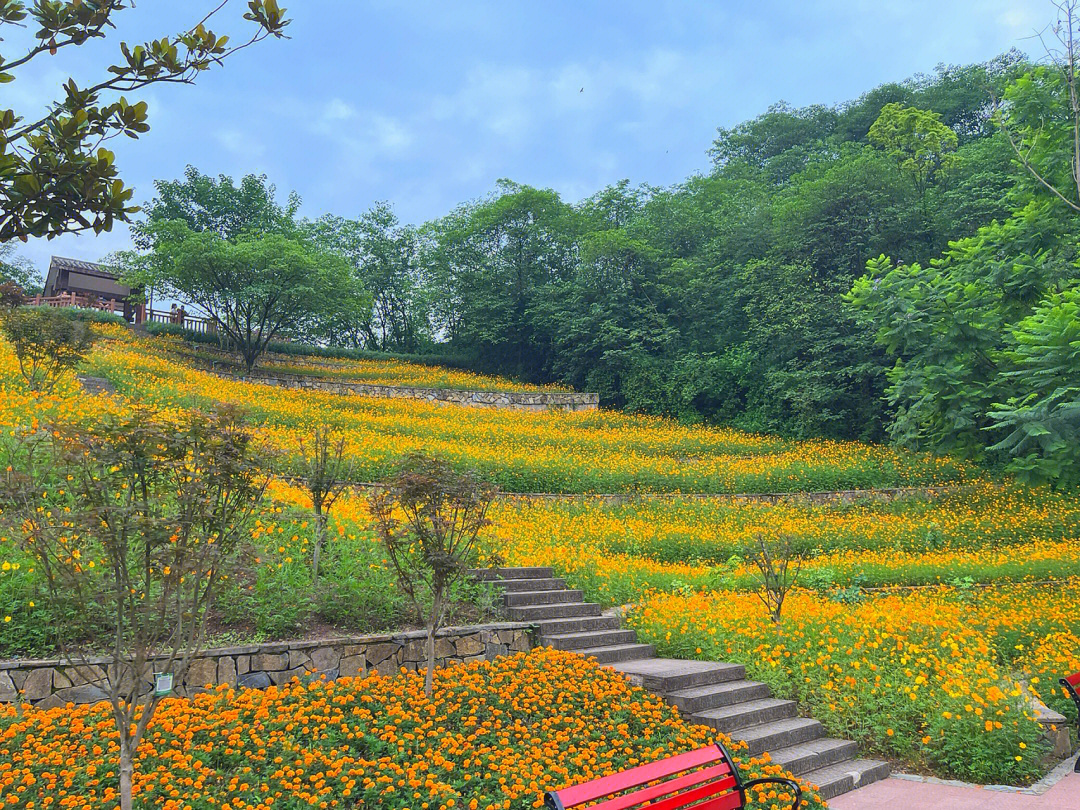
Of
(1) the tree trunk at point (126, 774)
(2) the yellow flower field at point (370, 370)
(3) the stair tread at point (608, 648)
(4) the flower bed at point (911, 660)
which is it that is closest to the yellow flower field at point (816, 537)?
(3) the stair tread at point (608, 648)

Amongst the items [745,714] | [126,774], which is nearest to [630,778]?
[126,774]

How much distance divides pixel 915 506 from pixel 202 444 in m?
18.2

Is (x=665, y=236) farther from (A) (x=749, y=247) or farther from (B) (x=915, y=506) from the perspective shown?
(B) (x=915, y=506)

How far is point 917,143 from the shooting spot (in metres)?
29.4

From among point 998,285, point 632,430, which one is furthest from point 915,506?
point 632,430

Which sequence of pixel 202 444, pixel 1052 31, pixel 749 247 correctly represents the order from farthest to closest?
pixel 749 247 → pixel 1052 31 → pixel 202 444

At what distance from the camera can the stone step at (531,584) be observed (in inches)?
364

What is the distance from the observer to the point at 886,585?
11984 mm

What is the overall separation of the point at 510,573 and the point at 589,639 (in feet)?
5.56

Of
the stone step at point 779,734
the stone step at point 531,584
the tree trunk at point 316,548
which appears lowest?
the stone step at point 779,734

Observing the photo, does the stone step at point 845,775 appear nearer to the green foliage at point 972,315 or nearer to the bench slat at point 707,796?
the bench slat at point 707,796

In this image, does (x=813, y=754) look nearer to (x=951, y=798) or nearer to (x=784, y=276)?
(x=951, y=798)

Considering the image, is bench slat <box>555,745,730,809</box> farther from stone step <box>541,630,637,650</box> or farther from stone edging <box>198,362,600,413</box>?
stone edging <box>198,362,600,413</box>

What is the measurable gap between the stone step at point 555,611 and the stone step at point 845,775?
342cm
